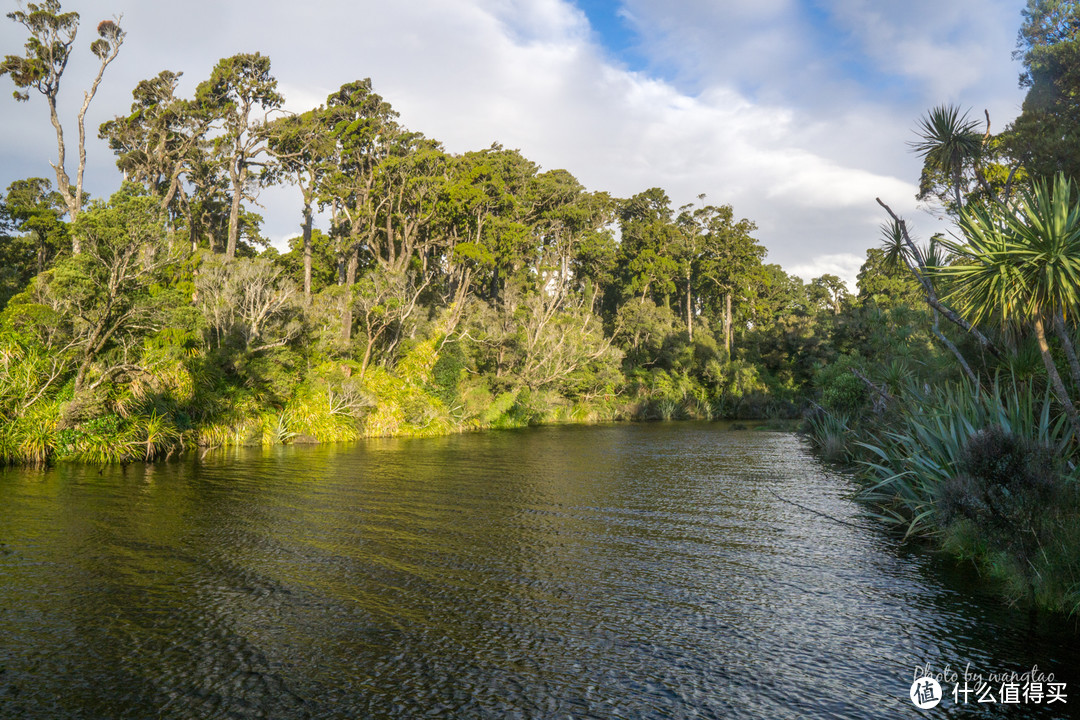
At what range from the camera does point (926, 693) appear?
18.0 ft

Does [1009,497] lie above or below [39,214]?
below

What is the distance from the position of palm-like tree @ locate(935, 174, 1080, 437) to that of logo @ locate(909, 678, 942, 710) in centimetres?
452

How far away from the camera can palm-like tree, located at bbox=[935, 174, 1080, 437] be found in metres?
7.73

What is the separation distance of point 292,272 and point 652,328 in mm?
28901

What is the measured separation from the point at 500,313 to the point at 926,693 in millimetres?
40091

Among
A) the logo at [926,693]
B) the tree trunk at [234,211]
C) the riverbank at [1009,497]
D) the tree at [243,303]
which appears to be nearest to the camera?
the logo at [926,693]

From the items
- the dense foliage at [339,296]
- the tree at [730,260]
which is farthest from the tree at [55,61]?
the tree at [730,260]

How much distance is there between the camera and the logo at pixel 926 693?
5.29 metres

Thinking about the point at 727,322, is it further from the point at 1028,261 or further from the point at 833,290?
the point at 1028,261

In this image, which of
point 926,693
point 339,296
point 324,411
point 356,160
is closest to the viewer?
point 926,693

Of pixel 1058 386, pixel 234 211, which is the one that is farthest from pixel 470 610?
Answer: pixel 234 211

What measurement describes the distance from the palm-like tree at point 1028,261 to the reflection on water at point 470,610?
386 centimetres

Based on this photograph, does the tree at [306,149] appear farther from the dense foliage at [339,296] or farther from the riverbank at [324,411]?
the riverbank at [324,411]

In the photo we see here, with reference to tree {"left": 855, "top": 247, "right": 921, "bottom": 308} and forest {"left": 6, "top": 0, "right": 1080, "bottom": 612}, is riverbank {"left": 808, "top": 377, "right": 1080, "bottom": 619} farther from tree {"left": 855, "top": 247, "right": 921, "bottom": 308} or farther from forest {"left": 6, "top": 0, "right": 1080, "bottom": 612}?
tree {"left": 855, "top": 247, "right": 921, "bottom": 308}
